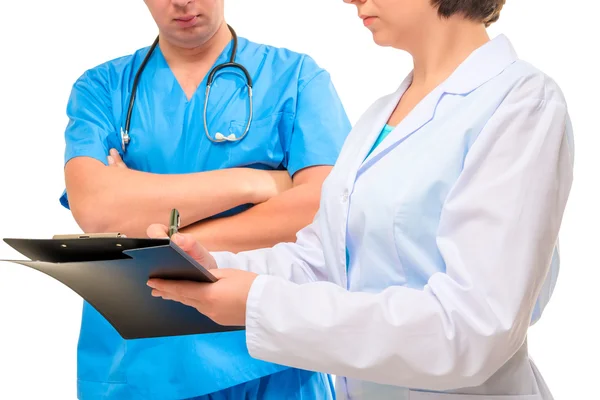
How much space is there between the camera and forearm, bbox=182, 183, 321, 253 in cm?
194

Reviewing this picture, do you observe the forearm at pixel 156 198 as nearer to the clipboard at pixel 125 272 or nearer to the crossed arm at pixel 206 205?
the crossed arm at pixel 206 205

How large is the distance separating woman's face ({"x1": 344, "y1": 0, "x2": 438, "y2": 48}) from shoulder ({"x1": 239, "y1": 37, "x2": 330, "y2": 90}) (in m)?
0.63

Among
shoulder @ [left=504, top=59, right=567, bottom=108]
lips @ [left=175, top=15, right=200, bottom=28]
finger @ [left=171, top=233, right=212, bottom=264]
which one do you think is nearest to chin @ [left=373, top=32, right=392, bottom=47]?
shoulder @ [left=504, top=59, right=567, bottom=108]

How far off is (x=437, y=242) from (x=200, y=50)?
42.9 inches

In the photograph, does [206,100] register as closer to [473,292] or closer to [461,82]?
[461,82]

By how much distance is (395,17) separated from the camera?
56.6 inches

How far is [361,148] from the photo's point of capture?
5.01 ft

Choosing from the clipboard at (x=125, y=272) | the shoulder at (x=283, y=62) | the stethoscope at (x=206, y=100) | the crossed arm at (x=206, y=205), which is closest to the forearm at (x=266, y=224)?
the crossed arm at (x=206, y=205)

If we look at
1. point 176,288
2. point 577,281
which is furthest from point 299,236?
point 577,281

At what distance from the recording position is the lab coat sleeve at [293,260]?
1.64 metres

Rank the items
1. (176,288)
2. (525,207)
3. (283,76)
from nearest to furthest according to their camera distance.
→ 1. (525,207)
2. (176,288)
3. (283,76)

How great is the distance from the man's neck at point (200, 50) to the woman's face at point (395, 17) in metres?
0.74

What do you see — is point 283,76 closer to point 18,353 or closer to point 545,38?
point 545,38

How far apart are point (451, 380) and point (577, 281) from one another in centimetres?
155
